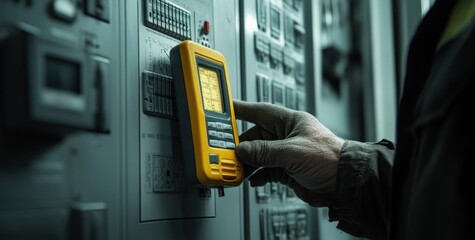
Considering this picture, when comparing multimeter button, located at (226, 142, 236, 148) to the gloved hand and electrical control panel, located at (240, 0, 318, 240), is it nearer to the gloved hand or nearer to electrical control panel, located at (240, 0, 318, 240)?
the gloved hand

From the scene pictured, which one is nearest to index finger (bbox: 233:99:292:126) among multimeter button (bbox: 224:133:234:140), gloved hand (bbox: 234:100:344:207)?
gloved hand (bbox: 234:100:344:207)

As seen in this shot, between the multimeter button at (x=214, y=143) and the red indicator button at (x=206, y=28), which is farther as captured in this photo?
the red indicator button at (x=206, y=28)

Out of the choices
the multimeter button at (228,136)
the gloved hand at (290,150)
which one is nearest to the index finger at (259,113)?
the gloved hand at (290,150)

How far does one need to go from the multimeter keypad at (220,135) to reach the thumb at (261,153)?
0.08 feet

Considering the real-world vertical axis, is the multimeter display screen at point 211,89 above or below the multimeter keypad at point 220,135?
above

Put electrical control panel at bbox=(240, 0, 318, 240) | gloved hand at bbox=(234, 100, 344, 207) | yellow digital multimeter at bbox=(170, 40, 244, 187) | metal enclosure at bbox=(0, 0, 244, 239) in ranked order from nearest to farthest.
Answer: metal enclosure at bbox=(0, 0, 244, 239) → yellow digital multimeter at bbox=(170, 40, 244, 187) → gloved hand at bbox=(234, 100, 344, 207) → electrical control panel at bbox=(240, 0, 318, 240)

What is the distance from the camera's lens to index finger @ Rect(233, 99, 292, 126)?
121 cm

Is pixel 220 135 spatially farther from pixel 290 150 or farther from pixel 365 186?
pixel 365 186

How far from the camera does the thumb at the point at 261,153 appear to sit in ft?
3.64

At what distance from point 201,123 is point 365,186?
405 millimetres

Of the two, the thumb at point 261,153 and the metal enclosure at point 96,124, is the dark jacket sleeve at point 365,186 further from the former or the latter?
the metal enclosure at point 96,124

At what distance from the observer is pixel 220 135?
→ 1.07 meters

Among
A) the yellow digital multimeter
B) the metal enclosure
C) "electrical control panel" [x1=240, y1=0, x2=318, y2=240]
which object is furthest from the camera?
"electrical control panel" [x1=240, y1=0, x2=318, y2=240]

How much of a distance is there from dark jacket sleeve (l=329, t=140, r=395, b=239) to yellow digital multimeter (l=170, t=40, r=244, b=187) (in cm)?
25
